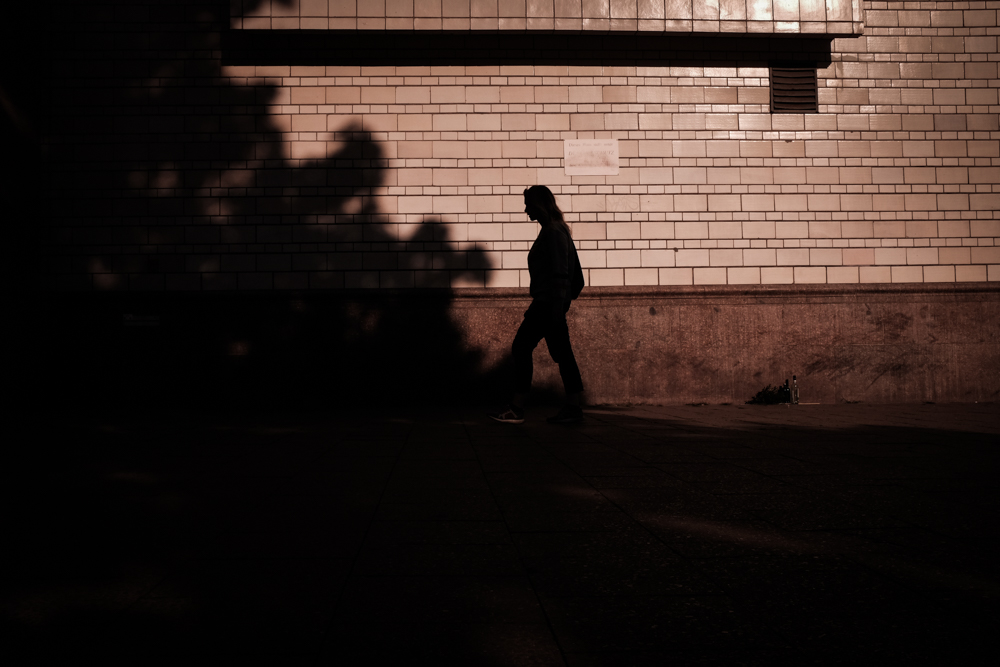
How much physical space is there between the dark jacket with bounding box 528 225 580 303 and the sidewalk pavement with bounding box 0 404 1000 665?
6.24 feet

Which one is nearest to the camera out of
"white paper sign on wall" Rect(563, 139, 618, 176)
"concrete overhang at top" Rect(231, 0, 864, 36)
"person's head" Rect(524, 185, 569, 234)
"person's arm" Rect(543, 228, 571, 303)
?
"person's arm" Rect(543, 228, 571, 303)

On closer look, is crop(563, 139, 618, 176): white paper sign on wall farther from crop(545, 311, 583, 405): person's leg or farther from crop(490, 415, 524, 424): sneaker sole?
crop(490, 415, 524, 424): sneaker sole

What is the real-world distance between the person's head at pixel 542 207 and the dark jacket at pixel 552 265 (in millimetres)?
106

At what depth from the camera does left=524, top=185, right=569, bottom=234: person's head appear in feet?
19.4

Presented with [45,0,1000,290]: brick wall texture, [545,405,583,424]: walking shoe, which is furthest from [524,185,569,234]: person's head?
[45,0,1000,290]: brick wall texture

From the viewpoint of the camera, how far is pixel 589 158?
844cm

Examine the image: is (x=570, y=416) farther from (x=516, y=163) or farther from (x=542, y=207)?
(x=516, y=163)

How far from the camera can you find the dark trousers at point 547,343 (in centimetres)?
580

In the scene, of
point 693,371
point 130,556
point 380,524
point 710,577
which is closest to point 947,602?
point 710,577

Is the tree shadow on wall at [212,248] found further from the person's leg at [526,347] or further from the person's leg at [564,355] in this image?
the person's leg at [564,355]

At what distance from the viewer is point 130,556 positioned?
6.58 ft

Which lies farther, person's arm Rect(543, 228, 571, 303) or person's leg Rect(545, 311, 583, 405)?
person's leg Rect(545, 311, 583, 405)

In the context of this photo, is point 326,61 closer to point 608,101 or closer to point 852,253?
point 608,101

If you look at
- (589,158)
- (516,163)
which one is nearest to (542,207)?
(516,163)
